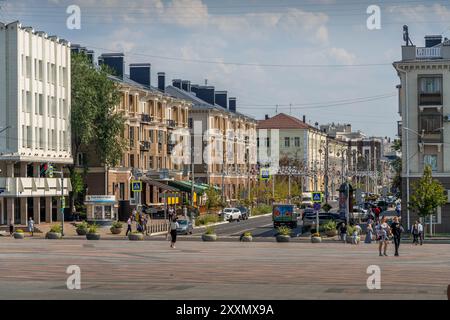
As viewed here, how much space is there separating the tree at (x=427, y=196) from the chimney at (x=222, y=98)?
283 ft

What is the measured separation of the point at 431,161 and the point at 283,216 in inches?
614

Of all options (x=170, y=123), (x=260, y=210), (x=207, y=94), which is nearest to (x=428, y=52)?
(x=170, y=123)

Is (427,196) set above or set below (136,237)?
above

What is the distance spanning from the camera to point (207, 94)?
151000 millimetres

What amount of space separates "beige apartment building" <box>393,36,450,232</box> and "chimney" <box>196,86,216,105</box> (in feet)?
240

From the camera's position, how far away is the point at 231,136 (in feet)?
490

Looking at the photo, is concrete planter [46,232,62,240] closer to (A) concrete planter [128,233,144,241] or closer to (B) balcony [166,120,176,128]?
(A) concrete planter [128,233,144,241]

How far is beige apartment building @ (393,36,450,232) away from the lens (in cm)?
7838

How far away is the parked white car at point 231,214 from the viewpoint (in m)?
106

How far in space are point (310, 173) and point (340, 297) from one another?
368ft

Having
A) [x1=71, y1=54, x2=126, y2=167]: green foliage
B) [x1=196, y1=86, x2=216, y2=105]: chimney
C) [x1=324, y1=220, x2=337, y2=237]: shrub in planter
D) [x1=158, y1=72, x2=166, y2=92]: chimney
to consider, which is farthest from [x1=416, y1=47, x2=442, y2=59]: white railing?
[x1=196, y1=86, x2=216, y2=105]: chimney

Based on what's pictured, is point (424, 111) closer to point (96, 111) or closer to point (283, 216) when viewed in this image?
point (283, 216)
